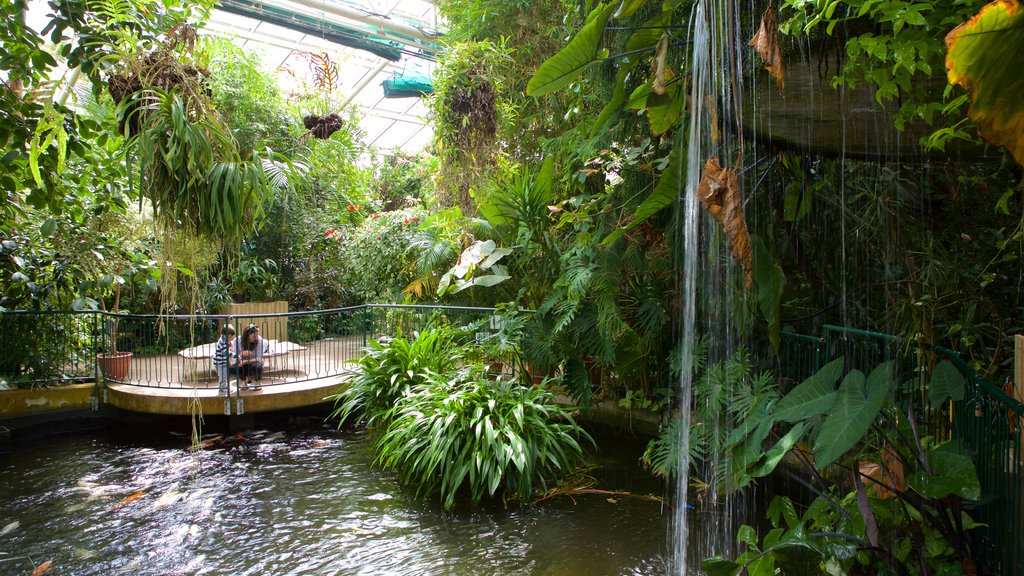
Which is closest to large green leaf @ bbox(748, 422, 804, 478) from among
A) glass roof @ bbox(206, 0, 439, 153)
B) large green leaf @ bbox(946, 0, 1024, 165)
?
large green leaf @ bbox(946, 0, 1024, 165)

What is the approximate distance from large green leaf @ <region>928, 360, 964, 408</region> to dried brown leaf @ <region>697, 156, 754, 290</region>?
2.87ft

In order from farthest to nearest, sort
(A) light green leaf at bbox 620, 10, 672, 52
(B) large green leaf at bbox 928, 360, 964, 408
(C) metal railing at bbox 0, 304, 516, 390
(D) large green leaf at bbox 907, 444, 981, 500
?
(C) metal railing at bbox 0, 304, 516, 390, (A) light green leaf at bbox 620, 10, 672, 52, (B) large green leaf at bbox 928, 360, 964, 408, (D) large green leaf at bbox 907, 444, 981, 500

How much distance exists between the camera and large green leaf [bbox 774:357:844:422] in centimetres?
224

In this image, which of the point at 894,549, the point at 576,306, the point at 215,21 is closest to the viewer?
the point at 894,549

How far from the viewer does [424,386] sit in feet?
17.4

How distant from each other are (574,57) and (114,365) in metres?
6.34

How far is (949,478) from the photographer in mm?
2082

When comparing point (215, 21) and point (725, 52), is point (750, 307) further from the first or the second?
point (215, 21)

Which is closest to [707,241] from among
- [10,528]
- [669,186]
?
[669,186]

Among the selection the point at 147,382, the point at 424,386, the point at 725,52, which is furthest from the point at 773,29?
the point at 147,382

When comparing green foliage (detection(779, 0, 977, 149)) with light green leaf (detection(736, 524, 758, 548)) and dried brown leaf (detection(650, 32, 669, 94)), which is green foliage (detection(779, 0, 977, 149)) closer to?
dried brown leaf (detection(650, 32, 669, 94))

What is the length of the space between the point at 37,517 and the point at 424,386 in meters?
2.81

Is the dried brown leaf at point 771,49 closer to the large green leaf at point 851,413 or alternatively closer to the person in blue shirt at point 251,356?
the large green leaf at point 851,413

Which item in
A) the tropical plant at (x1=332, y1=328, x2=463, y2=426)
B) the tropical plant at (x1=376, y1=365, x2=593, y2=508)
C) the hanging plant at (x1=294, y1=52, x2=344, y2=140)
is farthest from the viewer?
the hanging plant at (x1=294, y1=52, x2=344, y2=140)
